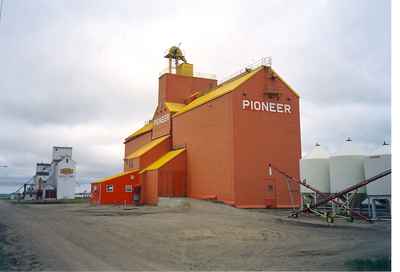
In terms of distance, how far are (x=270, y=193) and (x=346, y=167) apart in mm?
8601

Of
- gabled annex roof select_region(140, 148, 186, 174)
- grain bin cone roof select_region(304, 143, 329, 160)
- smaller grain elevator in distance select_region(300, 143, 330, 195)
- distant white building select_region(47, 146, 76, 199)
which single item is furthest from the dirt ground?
distant white building select_region(47, 146, 76, 199)

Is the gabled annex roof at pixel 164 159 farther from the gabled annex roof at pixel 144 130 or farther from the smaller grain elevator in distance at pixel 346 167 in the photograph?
the smaller grain elevator in distance at pixel 346 167

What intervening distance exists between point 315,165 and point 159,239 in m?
15.4

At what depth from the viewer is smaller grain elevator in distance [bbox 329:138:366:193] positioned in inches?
882

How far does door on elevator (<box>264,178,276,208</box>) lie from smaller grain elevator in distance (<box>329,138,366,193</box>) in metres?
7.17

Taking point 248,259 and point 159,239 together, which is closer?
point 248,259

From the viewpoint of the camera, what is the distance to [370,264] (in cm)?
912

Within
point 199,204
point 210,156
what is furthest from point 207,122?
point 199,204

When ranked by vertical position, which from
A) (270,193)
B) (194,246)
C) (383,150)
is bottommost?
(194,246)

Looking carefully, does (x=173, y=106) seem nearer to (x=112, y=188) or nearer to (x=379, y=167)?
(x=112, y=188)

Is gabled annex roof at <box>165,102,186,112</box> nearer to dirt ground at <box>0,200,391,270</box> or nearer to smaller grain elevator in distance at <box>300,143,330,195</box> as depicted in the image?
smaller grain elevator in distance at <box>300,143,330,195</box>

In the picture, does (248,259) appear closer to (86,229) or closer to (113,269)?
(113,269)

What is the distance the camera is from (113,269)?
8.70 metres

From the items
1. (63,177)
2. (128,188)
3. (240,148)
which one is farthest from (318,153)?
(63,177)
